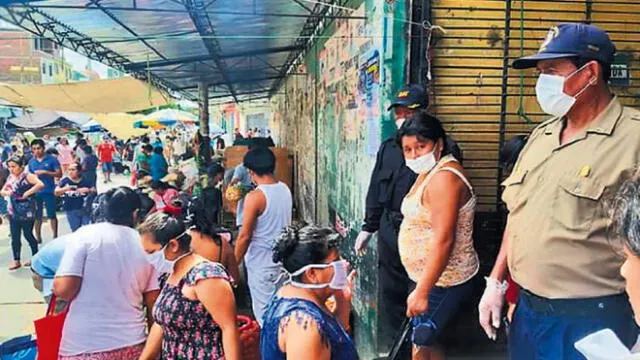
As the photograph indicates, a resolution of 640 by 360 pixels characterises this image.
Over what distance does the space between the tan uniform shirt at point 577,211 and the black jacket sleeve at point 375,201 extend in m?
1.52

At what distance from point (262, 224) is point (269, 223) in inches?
1.9

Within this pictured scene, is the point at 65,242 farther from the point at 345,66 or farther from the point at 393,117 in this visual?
the point at 345,66

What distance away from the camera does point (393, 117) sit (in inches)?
152

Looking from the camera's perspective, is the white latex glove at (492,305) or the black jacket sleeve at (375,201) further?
the black jacket sleeve at (375,201)

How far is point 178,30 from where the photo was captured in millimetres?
7691

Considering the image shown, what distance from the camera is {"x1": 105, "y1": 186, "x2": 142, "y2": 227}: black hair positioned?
295cm

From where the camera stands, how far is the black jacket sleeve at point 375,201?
3709mm

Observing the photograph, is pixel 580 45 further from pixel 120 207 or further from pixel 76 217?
pixel 76 217

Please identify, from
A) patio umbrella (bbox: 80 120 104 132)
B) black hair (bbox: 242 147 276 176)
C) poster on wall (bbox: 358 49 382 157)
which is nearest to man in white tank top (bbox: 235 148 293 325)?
black hair (bbox: 242 147 276 176)

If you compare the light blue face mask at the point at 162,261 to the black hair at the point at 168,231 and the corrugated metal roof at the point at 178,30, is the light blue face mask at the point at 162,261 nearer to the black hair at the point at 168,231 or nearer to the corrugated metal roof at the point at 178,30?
the black hair at the point at 168,231

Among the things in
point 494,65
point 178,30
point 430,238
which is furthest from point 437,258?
point 178,30

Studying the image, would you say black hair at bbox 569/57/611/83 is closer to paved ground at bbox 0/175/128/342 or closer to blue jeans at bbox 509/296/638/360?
blue jeans at bbox 509/296/638/360

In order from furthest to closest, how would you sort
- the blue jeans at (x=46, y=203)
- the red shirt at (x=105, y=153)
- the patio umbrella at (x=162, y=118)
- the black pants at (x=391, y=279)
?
the red shirt at (x=105, y=153) < the patio umbrella at (x=162, y=118) < the blue jeans at (x=46, y=203) < the black pants at (x=391, y=279)

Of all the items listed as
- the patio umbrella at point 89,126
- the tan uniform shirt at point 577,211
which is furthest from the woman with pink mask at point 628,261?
the patio umbrella at point 89,126
